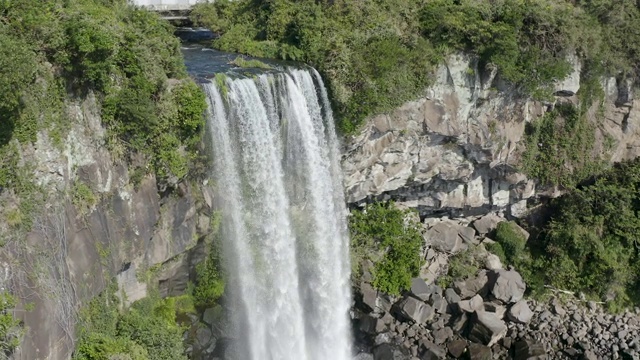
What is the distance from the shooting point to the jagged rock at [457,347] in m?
20.6

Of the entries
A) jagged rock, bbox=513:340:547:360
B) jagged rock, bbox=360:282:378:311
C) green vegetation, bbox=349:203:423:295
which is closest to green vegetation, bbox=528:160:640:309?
jagged rock, bbox=513:340:547:360

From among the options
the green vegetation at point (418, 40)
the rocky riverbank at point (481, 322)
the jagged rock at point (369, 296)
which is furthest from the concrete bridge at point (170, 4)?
the jagged rock at point (369, 296)

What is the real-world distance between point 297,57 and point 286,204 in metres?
6.11

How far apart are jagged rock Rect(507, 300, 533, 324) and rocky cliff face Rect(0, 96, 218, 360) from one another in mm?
13091

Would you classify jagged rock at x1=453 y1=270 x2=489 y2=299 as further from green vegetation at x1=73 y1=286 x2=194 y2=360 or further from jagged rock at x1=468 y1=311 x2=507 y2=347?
green vegetation at x1=73 y1=286 x2=194 y2=360

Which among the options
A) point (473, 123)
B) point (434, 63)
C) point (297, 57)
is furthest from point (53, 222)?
point (473, 123)

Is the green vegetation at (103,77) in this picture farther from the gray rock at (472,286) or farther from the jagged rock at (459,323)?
the gray rock at (472,286)

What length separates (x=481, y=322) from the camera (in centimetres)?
2116

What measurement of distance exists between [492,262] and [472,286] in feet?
5.14

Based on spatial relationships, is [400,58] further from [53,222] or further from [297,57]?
[53,222]

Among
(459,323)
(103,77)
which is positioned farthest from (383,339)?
(103,77)

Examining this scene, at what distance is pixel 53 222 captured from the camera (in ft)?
39.6

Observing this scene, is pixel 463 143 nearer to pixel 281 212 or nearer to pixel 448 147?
pixel 448 147

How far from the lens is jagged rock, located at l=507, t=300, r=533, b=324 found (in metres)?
22.1
